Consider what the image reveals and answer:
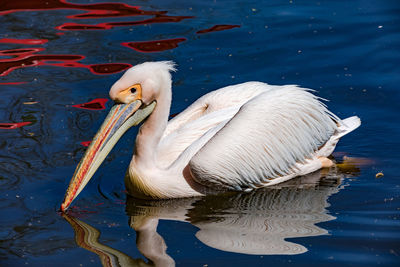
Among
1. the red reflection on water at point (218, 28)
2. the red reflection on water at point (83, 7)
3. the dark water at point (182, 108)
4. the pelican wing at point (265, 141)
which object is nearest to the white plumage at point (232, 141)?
the pelican wing at point (265, 141)

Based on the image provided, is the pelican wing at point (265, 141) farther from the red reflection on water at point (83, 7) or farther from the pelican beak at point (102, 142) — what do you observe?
the red reflection on water at point (83, 7)

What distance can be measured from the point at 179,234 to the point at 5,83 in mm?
3080

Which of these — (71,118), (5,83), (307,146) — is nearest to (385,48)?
(307,146)

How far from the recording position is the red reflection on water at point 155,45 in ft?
25.1

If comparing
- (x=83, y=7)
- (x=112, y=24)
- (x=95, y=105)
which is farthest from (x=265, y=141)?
(x=83, y=7)

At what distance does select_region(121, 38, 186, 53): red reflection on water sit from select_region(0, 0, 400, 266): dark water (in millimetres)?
20

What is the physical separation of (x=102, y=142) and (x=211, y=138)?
2.37 feet

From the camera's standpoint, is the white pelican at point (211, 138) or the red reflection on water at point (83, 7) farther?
the red reflection on water at point (83, 7)

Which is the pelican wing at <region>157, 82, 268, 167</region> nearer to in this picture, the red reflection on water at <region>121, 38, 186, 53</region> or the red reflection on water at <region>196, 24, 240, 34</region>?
the red reflection on water at <region>121, 38, 186, 53</region>

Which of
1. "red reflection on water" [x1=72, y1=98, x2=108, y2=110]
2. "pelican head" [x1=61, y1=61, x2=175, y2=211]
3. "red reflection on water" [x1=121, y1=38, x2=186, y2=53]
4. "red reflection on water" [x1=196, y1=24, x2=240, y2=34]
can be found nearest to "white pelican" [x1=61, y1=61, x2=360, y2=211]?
"pelican head" [x1=61, y1=61, x2=175, y2=211]

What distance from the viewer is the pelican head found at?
4.73 metres

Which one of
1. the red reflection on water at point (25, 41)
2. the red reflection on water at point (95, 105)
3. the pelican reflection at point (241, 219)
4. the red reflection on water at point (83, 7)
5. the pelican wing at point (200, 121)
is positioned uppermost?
the red reflection on water at point (83, 7)

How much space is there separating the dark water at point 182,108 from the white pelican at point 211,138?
140mm

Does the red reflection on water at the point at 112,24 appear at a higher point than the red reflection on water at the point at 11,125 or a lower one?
higher
